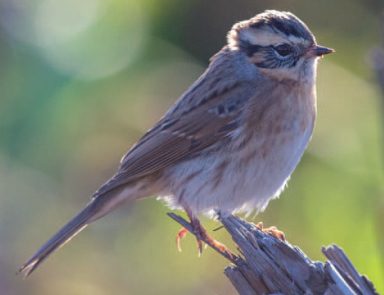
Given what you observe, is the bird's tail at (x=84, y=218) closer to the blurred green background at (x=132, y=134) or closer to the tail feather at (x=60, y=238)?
the tail feather at (x=60, y=238)

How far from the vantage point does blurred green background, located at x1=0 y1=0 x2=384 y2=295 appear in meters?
4.84

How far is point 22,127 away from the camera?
17.4 ft

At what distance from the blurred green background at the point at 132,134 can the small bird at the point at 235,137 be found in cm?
69

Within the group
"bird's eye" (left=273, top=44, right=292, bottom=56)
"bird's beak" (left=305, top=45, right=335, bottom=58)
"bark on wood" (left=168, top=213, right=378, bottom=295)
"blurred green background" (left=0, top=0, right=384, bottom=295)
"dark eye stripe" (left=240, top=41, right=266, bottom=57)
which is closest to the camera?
"bark on wood" (left=168, top=213, right=378, bottom=295)

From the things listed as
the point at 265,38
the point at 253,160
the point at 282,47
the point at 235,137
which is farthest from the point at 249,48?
the point at 253,160

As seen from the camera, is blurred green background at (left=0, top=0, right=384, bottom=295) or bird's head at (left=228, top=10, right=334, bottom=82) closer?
bird's head at (left=228, top=10, right=334, bottom=82)

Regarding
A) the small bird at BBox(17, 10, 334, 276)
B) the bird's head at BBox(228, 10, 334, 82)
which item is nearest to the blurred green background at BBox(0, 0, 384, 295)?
the small bird at BBox(17, 10, 334, 276)

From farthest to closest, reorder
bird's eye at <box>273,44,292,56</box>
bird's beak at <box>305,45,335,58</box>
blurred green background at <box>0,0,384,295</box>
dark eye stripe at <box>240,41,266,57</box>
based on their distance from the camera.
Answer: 1. blurred green background at <box>0,0,384,295</box>
2. dark eye stripe at <box>240,41,266,57</box>
3. bird's eye at <box>273,44,292,56</box>
4. bird's beak at <box>305,45,335,58</box>

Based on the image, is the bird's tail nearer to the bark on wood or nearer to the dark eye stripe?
the dark eye stripe

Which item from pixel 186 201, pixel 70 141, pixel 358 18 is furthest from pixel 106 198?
pixel 358 18

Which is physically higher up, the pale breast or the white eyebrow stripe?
the white eyebrow stripe

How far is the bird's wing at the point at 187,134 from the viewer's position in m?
4.17

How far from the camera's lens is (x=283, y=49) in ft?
13.6

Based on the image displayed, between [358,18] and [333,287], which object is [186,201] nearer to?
[333,287]
